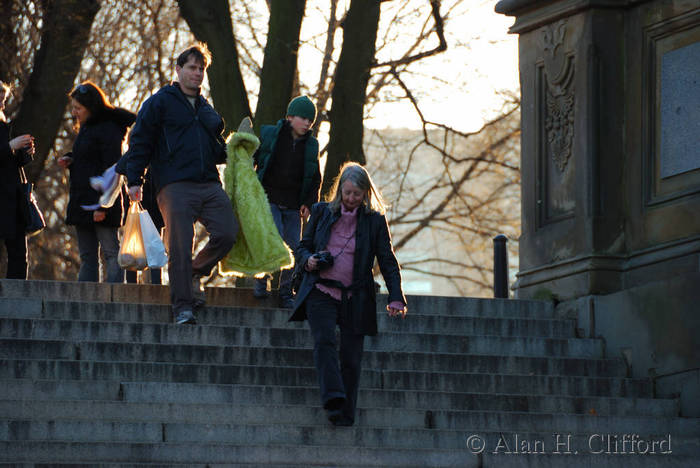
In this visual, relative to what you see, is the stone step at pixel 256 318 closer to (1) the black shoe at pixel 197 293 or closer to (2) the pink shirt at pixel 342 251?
(1) the black shoe at pixel 197 293

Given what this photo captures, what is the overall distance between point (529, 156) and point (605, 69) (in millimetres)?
1179

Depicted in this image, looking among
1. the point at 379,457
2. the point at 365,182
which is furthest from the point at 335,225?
the point at 379,457

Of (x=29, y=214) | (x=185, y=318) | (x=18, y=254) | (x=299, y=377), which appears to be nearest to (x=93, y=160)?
(x=29, y=214)

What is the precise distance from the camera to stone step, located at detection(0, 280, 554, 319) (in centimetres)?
1159

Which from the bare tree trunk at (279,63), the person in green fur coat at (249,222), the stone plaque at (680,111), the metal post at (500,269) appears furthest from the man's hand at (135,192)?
the bare tree trunk at (279,63)

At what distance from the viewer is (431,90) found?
74.9 ft

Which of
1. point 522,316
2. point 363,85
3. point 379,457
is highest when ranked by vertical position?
point 363,85

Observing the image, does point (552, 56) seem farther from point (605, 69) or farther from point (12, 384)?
point (12, 384)

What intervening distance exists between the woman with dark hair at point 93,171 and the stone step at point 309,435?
366 cm

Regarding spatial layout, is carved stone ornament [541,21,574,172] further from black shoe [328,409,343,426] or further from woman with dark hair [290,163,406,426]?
black shoe [328,409,343,426]

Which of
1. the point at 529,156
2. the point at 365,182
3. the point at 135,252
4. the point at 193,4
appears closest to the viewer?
the point at 365,182

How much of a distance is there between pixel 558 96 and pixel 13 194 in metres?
4.68

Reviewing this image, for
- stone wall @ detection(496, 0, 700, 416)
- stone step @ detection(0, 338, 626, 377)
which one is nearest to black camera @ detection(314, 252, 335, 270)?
stone step @ detection(0, 338, 626, 377)

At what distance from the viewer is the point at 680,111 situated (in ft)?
41.5
